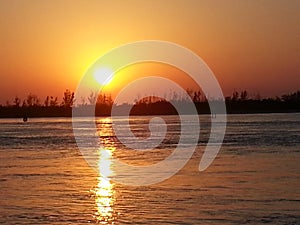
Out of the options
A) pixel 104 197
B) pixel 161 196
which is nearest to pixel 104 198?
pixel 104 197

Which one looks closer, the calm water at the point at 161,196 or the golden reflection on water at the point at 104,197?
the calm water at the point at 161,196

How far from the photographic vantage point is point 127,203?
743 inches

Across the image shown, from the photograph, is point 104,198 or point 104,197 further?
point 104,197

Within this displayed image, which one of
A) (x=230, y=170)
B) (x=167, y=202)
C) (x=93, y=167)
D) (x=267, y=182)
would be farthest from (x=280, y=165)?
(x=167, y=202)

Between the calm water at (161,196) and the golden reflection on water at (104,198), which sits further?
the golden reflection on water at (104,198)

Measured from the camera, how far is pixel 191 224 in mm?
15531

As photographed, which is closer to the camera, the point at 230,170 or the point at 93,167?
the point at 230,170

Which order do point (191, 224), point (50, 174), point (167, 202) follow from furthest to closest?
point (50, 174) < point (167, 202) < point (191, 224)

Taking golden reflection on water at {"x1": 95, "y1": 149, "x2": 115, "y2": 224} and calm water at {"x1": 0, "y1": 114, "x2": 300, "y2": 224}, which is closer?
calm water at {"x1": 0, "y1": 114, "x2": 300, "y2": 224}

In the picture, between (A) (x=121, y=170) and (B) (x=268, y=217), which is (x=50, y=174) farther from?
(B) (x=268, y=217)

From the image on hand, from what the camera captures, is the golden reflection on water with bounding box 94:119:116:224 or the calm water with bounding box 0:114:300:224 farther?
the golden reflection on water with bounding box 94:119:116:224

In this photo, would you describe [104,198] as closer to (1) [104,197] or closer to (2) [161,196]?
(1) [104,197]

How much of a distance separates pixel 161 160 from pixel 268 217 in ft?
59.5

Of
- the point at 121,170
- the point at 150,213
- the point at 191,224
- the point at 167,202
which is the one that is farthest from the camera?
the point at 121,170
